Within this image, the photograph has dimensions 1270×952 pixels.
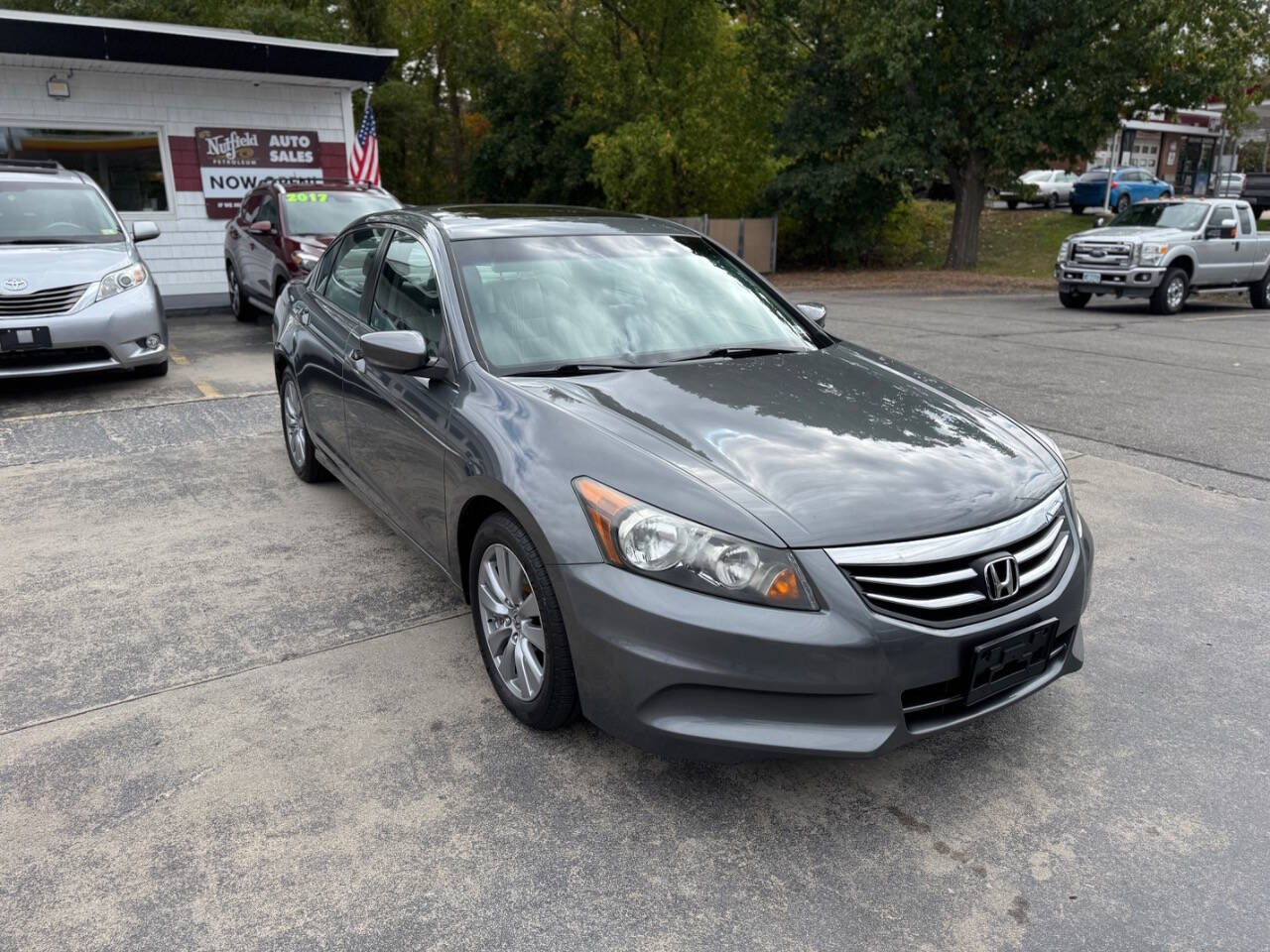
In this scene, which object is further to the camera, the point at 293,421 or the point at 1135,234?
the point at 1135,234

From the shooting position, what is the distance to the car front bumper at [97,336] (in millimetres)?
7496

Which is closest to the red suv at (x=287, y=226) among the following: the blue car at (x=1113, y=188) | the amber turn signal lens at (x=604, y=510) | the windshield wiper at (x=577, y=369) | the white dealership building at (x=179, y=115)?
the white dealership building at (x=179, y=115)

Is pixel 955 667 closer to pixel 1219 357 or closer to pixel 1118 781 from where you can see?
pixel 1118 781

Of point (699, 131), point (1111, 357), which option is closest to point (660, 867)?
point (1111, 357)

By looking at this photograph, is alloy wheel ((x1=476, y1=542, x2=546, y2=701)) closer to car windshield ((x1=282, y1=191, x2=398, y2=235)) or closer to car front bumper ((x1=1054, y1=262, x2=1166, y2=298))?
car windshield ((x1=282, y1=191, x2=398, y2=235))

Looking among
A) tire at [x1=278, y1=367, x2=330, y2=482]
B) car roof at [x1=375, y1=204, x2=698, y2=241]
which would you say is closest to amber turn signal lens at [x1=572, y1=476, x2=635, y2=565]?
car roof at [x1=375, y1=204, x2=698, y2=241]

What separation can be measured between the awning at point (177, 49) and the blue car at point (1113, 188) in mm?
28274

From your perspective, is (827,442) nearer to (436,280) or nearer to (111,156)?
(436,280)

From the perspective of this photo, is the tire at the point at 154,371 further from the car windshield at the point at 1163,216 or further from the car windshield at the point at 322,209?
the car windshield at the point at 1163,216

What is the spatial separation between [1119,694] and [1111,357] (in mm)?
8627

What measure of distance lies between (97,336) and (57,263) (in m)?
0.70

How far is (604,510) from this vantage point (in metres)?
2.71

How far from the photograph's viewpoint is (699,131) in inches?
871

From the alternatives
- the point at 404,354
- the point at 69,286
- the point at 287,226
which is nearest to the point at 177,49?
the point at 287,226
